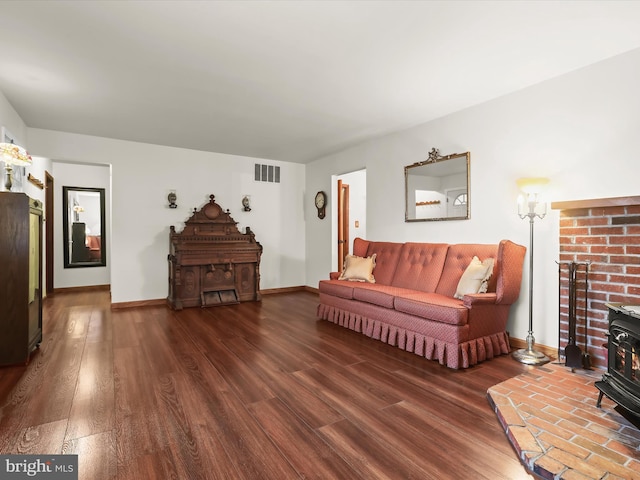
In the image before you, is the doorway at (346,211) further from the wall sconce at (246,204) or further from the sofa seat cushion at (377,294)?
the sofa seat cushion at (377,294)

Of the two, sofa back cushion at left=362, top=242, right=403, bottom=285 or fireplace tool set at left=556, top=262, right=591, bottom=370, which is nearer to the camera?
fireplace tool set at left=556, top=262, right=591, bottom=370

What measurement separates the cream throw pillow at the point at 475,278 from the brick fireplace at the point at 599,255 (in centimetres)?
59

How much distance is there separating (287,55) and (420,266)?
8.60 ft

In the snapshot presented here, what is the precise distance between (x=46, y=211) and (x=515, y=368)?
7568 mm

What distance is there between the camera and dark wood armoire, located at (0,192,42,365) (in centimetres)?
279

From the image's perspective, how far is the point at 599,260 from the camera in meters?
2.74

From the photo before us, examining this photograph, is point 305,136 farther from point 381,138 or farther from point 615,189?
point 615,189

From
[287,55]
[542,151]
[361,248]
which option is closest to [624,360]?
[542,151]

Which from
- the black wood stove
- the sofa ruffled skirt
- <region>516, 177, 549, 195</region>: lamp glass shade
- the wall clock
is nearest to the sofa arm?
the sofa ruffled skirt

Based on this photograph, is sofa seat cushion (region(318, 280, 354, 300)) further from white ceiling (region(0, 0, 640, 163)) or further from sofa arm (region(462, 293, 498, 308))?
white ceiling (region(0, 0, 640, 163))

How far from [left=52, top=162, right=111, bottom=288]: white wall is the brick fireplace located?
725 cm

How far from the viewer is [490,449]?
172 cm

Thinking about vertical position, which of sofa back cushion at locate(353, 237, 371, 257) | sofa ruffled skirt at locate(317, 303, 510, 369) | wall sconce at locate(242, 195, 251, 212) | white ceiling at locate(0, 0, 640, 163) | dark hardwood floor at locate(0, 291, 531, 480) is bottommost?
dark hardwood floor at locate(0, 291, 531, 480)

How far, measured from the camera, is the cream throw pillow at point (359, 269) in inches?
168
